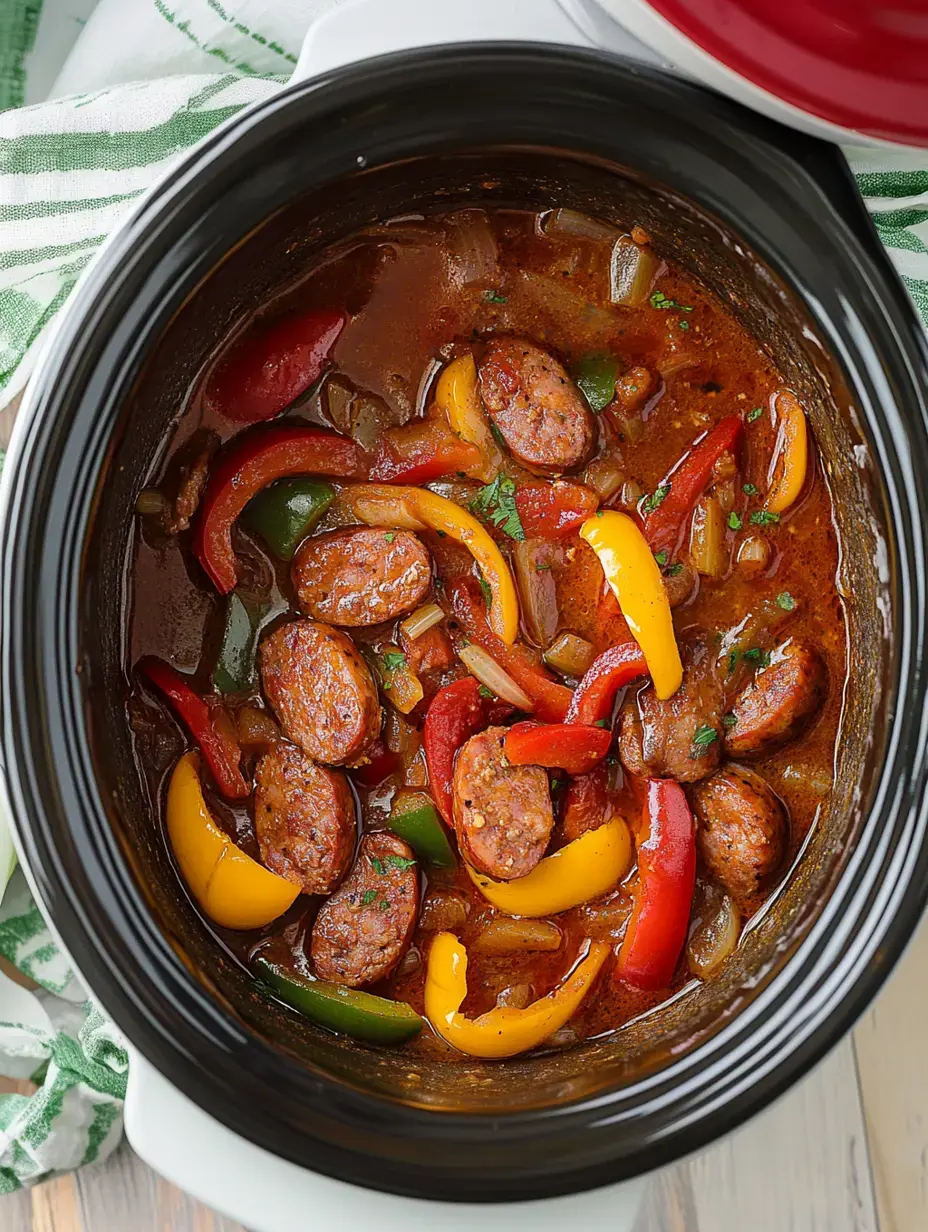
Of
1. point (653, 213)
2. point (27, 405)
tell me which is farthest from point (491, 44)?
point (27, 405)

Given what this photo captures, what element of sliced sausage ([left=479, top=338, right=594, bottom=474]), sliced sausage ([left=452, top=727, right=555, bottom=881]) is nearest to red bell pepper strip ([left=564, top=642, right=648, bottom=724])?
sliced sausage ([left=452, top=727, right=555, bottom=881])

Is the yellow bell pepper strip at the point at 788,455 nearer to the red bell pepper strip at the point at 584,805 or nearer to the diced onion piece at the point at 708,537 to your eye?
the diced onion piece at the point at 708,537

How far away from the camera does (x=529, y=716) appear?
214 centimetres

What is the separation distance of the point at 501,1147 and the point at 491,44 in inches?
63.2

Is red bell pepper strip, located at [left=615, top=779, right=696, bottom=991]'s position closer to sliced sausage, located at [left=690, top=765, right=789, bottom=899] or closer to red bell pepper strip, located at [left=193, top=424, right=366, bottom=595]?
sliced sausage, located at [left=690, top=765, right=789, bottom=899]

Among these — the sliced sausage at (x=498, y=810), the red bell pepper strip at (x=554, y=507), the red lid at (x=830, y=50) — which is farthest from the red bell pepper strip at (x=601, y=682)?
the red lid at (x=830, y=50)

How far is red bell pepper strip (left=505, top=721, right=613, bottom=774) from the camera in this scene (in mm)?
2074

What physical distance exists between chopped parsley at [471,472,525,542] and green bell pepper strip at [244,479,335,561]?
0.86ft

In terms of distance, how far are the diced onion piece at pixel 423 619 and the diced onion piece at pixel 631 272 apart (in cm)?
63

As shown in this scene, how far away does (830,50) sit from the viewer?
1.59 meters

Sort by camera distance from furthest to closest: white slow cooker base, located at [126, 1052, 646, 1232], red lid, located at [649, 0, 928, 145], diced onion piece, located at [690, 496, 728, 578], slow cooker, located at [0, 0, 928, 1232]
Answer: diced onion piece, located at [690, 496, 728, 578], white slow cooker base, located at [126, 1052, 646, 1232], slow cooker, located at [0, 0, 928, 1232], red lid, located at [649, 0, 928, 145]

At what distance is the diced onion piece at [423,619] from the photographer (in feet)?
6.97

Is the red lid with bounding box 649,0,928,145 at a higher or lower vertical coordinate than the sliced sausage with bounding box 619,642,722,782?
higher

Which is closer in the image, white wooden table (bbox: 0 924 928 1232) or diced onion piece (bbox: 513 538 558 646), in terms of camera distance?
diced onion piece (bbox: 513 538 558 646)
